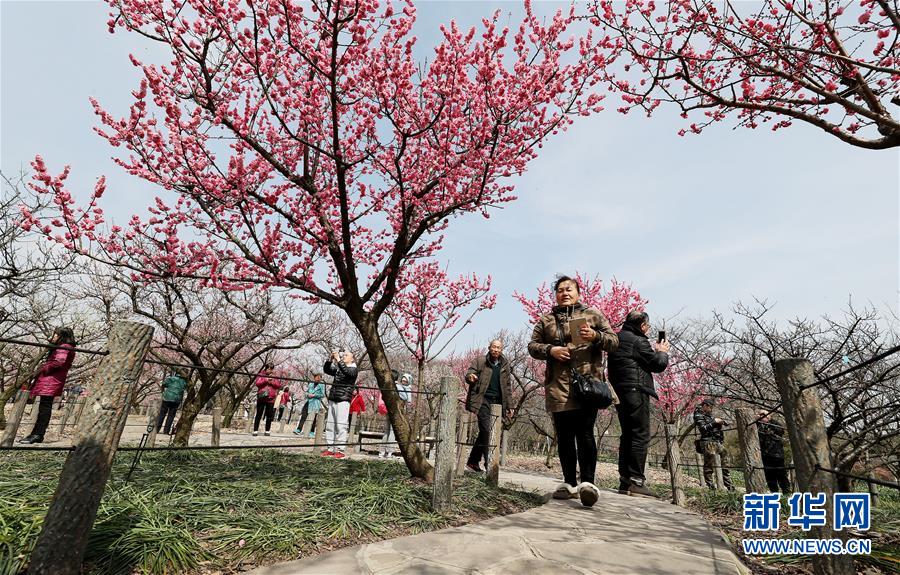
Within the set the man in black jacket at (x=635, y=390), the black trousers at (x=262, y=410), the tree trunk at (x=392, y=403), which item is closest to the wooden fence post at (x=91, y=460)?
the tree trunk at (x=392, y=403)

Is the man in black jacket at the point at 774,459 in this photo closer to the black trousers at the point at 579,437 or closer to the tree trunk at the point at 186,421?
the black trousers at the point at 579,437

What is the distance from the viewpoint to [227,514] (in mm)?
3006

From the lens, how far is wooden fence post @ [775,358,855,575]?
2.24 meters

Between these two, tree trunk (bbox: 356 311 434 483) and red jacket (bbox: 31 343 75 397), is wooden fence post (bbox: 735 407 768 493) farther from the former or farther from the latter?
red jacket (bbox: 31 343 75 397)

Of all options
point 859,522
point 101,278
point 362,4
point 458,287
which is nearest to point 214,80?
point 362,4

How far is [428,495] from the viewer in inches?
163

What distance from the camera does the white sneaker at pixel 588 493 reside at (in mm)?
3934

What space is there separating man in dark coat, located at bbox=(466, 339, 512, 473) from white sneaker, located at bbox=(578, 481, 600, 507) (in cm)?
281

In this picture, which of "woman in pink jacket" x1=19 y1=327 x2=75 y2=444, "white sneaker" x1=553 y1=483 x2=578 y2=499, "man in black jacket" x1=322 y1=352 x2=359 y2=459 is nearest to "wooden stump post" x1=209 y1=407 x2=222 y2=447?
"man in black jacket" x1=322 y1=352 x2=359 y2=459

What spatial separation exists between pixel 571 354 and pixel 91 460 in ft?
11.5

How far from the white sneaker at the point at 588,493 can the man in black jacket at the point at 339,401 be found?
462cm

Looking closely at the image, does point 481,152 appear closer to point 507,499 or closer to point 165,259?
point 507,499

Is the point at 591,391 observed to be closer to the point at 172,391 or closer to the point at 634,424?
the point at 634,424

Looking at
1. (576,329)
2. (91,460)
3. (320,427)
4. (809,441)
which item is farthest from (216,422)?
(809,441)
